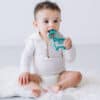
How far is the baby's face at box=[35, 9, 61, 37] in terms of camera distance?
1250mm

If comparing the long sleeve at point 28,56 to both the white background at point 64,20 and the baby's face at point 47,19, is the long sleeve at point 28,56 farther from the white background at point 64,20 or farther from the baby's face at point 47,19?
the white background at point 64,20

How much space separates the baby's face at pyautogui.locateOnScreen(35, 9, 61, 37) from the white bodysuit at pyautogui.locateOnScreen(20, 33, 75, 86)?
40mm

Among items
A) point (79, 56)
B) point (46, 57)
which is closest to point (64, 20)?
point (79, 56)

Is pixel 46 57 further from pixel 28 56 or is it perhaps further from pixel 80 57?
pixel 80 57

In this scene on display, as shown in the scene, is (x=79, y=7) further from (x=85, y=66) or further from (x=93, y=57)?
(x=85, y=66)

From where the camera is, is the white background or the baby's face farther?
the white background

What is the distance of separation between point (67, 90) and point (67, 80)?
0.14ft

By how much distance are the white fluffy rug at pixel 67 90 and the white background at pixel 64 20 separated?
58 cm

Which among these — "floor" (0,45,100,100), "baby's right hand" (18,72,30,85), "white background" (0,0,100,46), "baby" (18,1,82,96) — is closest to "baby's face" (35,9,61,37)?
"baby" (18,1,82,96)

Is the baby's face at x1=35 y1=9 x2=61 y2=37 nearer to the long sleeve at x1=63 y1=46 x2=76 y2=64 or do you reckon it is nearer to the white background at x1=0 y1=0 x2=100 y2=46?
the long sleeve at x1=63 y1=46 x2=76 y2=64

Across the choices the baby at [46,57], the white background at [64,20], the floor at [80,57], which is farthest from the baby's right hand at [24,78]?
the white background at [64,20]

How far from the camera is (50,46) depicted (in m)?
1.27

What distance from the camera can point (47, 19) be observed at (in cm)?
125

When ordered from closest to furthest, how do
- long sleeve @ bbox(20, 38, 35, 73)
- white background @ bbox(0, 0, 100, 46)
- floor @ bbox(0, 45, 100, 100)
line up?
long sleeve @ bbox(20, 38, 35, 73)
floor @ bbox(0, 45, 100, 100)
white background @ bbox(0, 0, 100, 46)
